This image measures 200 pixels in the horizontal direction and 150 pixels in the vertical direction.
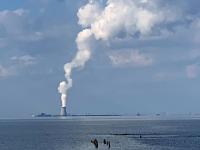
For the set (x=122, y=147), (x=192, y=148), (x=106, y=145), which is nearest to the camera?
(x=192, y=148)

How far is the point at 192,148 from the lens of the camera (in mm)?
124812

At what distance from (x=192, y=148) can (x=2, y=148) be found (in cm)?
4470

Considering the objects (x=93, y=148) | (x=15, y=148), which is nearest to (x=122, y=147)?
(x=93, y=148)

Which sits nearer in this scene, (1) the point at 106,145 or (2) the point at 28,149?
(2) the point at 28,149

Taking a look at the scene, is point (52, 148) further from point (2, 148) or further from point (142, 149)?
point (142, 149)

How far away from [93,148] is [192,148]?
929 inches

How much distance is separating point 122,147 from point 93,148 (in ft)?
23.3

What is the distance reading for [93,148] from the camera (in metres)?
132

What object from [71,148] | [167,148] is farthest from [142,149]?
[71,148]

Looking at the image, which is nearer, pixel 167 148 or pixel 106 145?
pixel 167 148

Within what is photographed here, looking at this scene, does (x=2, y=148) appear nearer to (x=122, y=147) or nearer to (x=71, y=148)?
(x=71, y=148)

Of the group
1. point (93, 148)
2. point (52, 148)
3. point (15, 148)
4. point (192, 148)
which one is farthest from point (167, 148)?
point (15, 148)

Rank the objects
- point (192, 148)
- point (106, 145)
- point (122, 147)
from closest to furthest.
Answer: point (192, 148)
point (122, 147)
point (106, 145)

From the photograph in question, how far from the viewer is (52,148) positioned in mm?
130500
